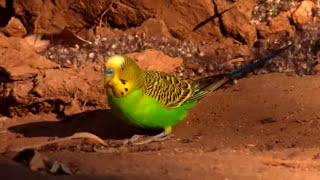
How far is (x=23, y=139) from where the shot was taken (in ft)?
20.4

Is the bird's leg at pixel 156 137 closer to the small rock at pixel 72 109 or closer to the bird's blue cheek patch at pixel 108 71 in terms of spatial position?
the bird's blue cheek patch at pixel 108 71

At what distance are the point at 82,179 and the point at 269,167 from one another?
58.7 inches

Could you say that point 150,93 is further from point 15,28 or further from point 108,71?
point 15,28

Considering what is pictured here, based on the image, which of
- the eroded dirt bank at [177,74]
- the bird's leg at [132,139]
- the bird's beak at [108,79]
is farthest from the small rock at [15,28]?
the bird's beak at [108,79]

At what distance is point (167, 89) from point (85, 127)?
114cm

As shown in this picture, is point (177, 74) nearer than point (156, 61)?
No

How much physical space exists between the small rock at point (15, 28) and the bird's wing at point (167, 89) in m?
2.57

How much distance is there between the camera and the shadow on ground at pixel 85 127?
21.1ft

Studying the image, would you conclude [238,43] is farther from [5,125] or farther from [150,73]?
[5,125]

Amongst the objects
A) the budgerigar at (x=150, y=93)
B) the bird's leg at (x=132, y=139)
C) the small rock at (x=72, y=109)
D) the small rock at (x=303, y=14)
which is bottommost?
the bird's leg at (x=132, y=139)

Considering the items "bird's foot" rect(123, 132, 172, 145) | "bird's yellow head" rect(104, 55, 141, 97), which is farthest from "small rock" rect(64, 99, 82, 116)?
"bird's yellow head" rect(104, 55, 141, 97)

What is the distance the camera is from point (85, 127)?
21.6 feet

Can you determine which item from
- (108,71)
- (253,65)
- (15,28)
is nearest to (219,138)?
(108,71)

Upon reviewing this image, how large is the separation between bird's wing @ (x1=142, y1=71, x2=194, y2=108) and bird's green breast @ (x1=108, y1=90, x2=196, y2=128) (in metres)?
0.06
